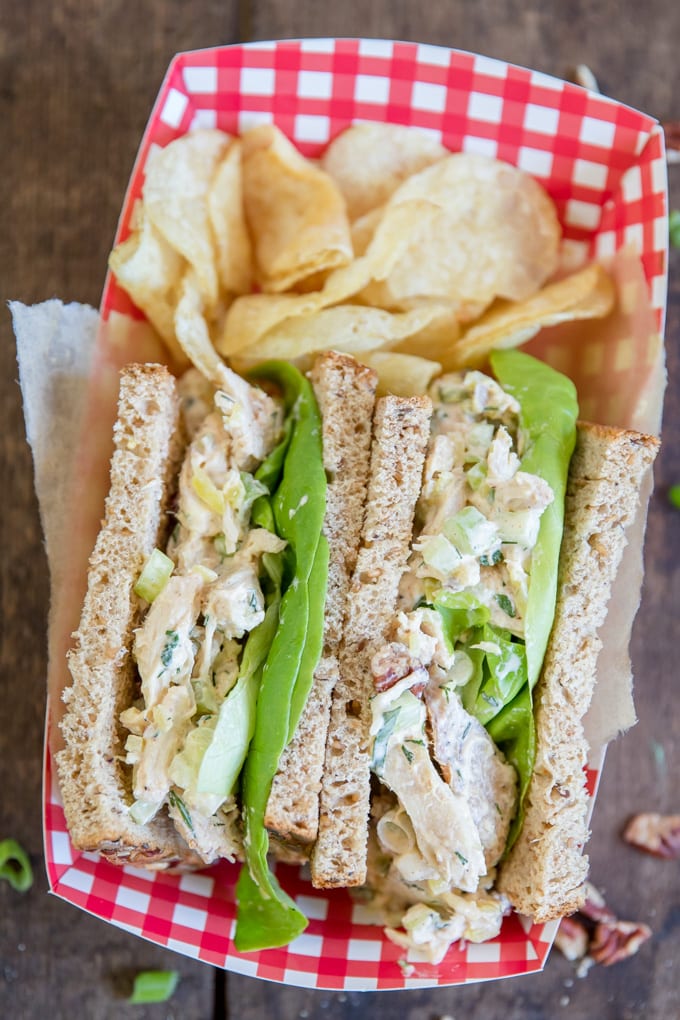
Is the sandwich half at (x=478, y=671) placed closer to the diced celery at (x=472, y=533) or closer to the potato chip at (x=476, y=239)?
the diced celery at (x=472, y=533)

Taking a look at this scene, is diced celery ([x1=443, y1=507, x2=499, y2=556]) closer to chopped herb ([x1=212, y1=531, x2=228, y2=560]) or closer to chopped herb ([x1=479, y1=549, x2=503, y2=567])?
chopped herb ([x1=479, y1=549, x2=503, y2=567])

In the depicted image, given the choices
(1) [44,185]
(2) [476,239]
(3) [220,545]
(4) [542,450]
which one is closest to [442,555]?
(4) [542,450]

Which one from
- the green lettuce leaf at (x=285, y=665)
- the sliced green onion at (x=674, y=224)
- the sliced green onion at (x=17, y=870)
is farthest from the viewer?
the sliced green onion at (x=674, y=224)

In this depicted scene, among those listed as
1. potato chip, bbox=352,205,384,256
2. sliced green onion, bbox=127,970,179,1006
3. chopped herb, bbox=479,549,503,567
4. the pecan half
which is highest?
potato chip, bbox=352,205,384,256

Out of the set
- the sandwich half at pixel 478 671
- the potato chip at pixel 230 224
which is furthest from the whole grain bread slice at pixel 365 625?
the potato chip at pixel 230 224

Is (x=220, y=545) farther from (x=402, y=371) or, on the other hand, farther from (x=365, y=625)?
(x=402, y=371)

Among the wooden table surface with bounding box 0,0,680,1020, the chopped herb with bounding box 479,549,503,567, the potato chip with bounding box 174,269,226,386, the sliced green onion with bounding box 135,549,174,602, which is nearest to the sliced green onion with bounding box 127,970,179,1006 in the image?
the wooden table surface with bounding box 0,0,680,1020

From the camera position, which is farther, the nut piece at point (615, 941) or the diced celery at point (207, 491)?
the nut piece at point (615, 941)
